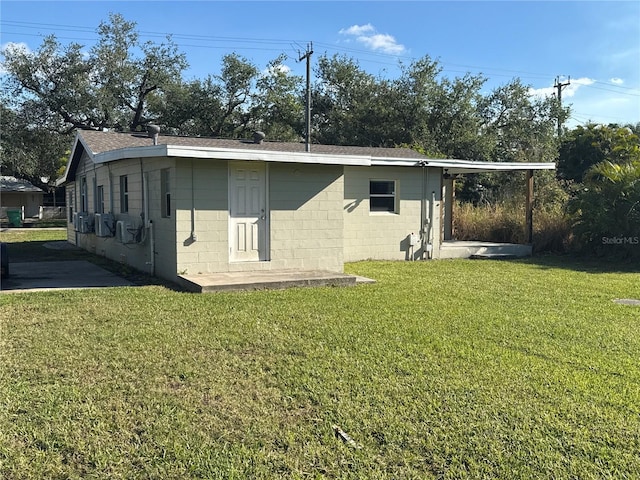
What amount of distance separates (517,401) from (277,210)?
22.3 feet

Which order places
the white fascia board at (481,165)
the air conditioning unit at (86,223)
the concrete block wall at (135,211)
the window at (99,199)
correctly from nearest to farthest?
the concrete block wall at (135,211), the white fascia board at (481,165), the air conditioning unit at (86,223), the window at (99,199)

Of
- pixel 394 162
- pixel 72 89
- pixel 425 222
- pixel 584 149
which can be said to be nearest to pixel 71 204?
pixel 394 162

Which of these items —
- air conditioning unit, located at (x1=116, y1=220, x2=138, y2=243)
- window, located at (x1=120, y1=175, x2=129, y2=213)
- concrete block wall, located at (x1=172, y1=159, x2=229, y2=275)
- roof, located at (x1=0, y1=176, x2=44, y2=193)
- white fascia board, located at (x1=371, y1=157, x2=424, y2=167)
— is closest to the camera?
concrete block wall, located at (x1=172, y1=159, x2=229, y2=275)

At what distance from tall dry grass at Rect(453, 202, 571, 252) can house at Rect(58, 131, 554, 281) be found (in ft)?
11.7

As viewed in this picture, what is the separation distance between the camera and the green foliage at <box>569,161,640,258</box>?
13.0m

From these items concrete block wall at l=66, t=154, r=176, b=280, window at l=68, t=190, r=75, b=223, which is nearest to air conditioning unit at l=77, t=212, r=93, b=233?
concrete block wall at l=66, t=154, r=176, b=280

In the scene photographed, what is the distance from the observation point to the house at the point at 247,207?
9.17 m

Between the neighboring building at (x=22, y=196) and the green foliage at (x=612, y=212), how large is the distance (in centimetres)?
3433

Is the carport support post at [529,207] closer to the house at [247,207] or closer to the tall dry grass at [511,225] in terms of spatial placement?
the tall dry grass at [511,225]

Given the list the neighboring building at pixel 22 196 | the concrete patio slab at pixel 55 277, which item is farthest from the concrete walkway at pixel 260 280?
the neighboring building at pixel 22 196

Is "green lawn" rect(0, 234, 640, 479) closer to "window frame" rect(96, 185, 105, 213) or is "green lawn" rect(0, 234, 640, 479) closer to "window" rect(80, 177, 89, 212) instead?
"window frame" rect(96, 185, 105, 213)

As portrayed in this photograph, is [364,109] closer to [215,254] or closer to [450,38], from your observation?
[450,38]

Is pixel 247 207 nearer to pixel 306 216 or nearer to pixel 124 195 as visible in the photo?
pixel 306 216

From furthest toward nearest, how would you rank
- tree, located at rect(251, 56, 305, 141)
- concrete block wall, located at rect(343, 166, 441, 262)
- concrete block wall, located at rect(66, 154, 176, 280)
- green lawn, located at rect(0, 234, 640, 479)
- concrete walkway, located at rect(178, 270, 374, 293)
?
tree, located at rect(251, 56, 305, 141) → concrete block wall, located at rect(343, 166, 441, 262) → concrete block wall, located at rect(66, 154, 176, 280) → concrete walkway, located at rect(178, 270, 374, 293) → green lawn, located at rect(0, 234, 640, 479)
